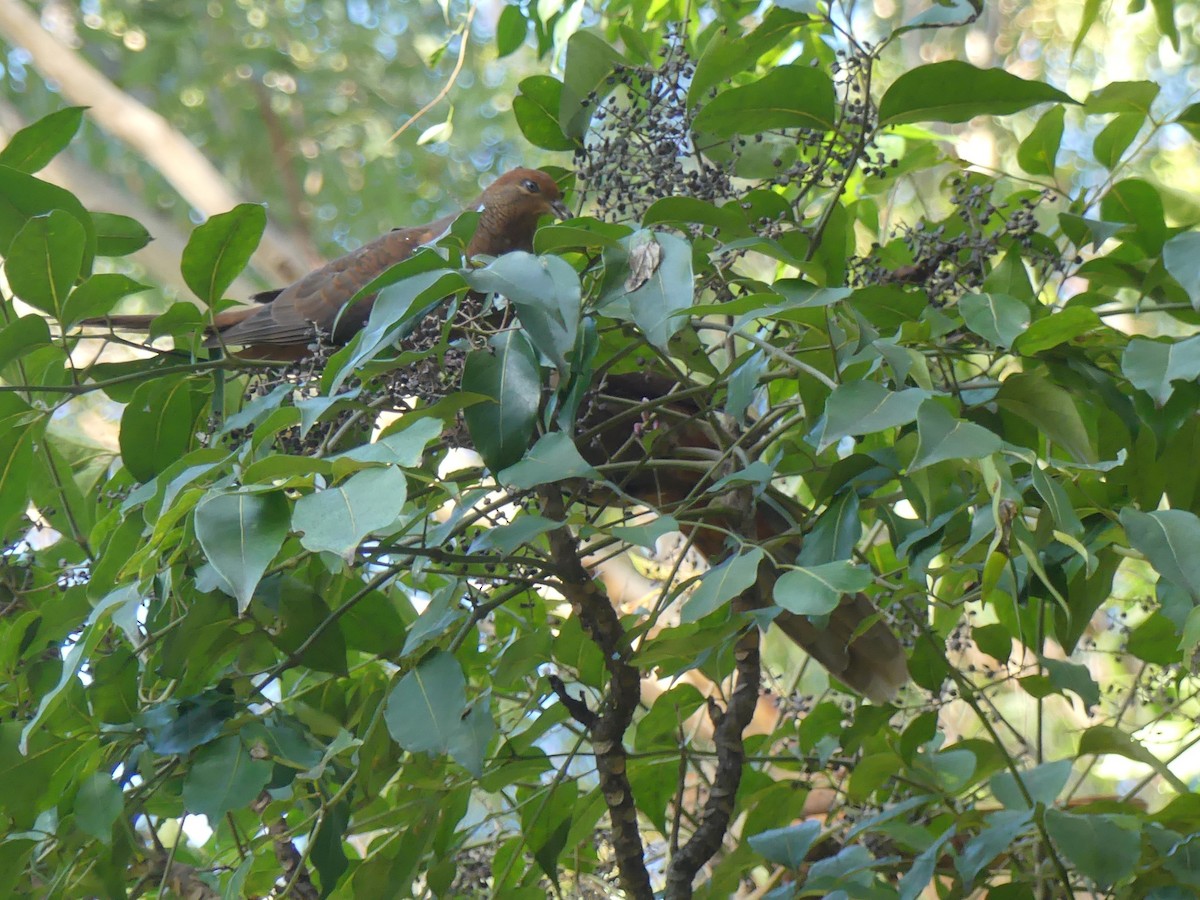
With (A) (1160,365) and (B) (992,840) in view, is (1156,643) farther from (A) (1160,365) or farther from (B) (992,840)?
(A) (1160,365)

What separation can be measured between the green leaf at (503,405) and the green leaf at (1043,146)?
26.8 inches

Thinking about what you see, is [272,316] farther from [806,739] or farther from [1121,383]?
[1121,383]

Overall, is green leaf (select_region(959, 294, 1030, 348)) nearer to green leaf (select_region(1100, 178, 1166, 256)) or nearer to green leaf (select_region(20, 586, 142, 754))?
green leaf (select_region(1100, 178, 1166, 256))

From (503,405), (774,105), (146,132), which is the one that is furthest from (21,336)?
(146,132)

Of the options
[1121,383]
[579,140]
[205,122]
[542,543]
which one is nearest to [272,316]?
[542,543]

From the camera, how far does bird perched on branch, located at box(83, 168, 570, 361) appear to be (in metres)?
1.93

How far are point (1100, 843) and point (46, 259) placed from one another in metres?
1.00

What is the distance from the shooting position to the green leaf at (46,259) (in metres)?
0.97

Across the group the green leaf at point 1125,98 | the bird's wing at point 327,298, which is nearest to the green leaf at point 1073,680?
the green leaf at point 1125,98

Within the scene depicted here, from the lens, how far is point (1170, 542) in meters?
0.74

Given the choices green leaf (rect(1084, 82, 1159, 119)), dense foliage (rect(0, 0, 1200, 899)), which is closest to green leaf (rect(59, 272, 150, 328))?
dense foliage (rect(0, 0, 1200, 899))

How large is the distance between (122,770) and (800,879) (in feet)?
2.22

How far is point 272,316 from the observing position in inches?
78.5

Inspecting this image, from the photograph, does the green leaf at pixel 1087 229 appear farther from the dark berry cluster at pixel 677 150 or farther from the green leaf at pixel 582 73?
the green leaf at pixel 582 73
